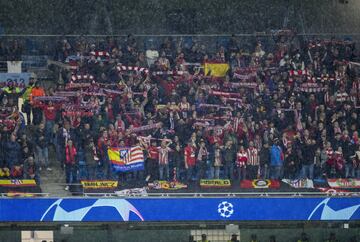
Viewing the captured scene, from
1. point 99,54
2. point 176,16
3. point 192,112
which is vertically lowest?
point 192,112

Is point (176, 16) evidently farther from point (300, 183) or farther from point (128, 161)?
point (300, 183)

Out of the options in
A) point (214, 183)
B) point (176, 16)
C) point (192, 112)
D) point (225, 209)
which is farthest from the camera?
A: point (176, 16)

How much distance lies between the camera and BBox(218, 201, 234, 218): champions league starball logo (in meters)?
27.5

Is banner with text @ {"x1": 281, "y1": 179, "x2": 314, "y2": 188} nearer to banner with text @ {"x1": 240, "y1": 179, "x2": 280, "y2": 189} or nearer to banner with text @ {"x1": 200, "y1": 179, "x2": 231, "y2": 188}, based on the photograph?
banner with text @ {"x1": 240, "y1": 179, "x2": 280, "y2": 189}

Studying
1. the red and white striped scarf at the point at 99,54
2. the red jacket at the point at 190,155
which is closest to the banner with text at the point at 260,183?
the red jacket at the point at 190,155

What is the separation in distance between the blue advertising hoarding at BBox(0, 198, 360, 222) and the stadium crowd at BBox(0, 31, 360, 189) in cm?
56

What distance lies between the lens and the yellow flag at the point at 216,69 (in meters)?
30.8

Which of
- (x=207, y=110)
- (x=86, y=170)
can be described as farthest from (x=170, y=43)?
(x=86, y=170)

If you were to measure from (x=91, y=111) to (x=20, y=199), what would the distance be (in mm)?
2928

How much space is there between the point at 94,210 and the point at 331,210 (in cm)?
504

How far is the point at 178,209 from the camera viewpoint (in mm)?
27484

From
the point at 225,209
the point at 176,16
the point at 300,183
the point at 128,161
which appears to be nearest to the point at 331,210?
the point at 300,183

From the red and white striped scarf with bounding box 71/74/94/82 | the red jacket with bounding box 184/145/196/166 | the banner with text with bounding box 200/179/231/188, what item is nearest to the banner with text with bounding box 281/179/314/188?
the banner with text with bounding box 200/179/231/188

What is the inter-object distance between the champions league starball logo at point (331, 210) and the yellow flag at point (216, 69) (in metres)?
4.69
